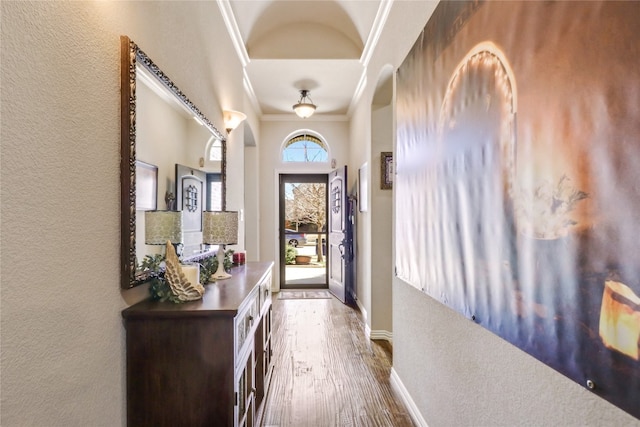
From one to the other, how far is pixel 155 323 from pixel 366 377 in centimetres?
196

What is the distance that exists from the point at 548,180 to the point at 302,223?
17.9 ft

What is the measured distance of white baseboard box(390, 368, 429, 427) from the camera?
6.76 ft

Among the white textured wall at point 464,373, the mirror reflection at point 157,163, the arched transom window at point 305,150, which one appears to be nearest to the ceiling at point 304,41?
the white textured wall at point 464,373

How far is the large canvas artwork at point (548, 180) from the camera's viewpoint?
2.22 feet

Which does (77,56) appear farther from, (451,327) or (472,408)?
(472,408)

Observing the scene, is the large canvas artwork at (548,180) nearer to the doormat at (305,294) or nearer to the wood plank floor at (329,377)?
the wood plank floor at (329,377)

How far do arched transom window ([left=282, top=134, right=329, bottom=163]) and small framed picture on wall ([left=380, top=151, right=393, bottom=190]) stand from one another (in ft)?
8.07

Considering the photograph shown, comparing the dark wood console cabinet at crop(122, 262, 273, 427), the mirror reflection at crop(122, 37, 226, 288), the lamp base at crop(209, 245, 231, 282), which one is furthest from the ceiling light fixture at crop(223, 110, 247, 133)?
the dark wood console cabinet at crop(122, 262, 273, 427)

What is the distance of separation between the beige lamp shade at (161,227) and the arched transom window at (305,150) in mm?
4330

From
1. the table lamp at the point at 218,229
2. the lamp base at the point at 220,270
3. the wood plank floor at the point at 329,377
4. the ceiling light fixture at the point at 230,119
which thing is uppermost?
the ceiling light fixture at the point at 230,119

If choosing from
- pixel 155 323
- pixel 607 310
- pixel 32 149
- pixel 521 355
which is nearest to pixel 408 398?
pixel 521 355

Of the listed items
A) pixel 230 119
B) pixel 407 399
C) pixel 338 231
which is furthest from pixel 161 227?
pixel 338 231

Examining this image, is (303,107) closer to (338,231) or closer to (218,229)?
(338,231)

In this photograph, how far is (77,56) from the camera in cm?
108
